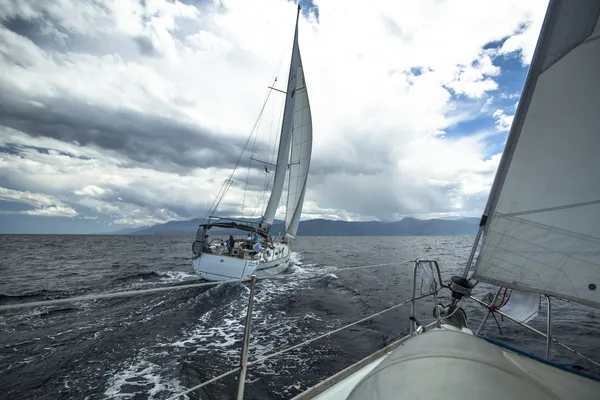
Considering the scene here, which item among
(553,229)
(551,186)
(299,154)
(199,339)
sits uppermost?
(299,154)

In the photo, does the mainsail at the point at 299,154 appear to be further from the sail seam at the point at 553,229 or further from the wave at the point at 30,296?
the sail seam at the point at 553,229

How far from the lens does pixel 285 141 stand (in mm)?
22156

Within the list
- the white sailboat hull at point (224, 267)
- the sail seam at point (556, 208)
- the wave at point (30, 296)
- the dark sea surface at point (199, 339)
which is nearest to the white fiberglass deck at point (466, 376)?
the dark sea surface at point (199, 339)

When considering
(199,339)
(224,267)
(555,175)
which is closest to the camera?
(555,175)

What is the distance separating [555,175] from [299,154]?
66.4ft

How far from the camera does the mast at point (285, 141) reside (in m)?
22.2

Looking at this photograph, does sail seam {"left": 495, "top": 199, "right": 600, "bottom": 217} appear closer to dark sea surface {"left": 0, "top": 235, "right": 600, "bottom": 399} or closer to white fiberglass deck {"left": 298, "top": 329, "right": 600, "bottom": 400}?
white fiberglass deck {"left": 298, "top": 329, "right": 600, "bottom": 400}

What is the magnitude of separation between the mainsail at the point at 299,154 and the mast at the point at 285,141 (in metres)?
0.41

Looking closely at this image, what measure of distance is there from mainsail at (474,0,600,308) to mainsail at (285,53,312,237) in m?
19.1

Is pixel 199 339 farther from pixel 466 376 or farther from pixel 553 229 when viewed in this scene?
pixel 553 229

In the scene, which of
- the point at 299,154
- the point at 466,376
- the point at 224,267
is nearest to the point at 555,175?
the point at 466,376

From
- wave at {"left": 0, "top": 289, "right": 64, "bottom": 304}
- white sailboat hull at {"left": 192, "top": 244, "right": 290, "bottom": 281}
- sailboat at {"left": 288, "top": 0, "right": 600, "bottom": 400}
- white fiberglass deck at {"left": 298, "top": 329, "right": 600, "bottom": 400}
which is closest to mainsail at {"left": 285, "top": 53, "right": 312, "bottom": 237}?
white sailboat hull at {"left": 192, "top": 244, "right": 290, "bottom": 281}

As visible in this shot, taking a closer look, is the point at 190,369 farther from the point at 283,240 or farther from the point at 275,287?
the point at 283,240

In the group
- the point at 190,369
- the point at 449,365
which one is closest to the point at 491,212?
the point at 449,365
